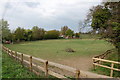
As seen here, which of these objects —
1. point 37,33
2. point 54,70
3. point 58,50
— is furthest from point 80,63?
point 37,33

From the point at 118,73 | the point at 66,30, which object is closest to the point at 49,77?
the point at 118,73

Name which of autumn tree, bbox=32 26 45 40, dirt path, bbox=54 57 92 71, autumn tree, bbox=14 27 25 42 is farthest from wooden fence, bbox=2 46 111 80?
autumn tree, bbox=32 26 45 40

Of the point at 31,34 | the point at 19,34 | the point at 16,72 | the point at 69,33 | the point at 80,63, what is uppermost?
the point at 69,33

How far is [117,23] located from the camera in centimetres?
648

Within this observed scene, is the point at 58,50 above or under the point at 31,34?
under

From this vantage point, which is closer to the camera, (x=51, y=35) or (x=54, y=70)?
(x=54, y=70)

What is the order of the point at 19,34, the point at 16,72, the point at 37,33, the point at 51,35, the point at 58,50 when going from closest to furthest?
the point at 16,72, the point at 58,50, the point at 19,34, the point at 37,33, the point at 51,35

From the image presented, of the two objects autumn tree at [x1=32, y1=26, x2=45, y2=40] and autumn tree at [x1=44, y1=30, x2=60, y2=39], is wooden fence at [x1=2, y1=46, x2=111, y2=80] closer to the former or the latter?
autumn tree at [x1=32, y1=26, x2=45, y2=40]

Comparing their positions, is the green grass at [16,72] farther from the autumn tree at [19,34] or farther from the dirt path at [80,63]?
the autumn tree at [19,34]

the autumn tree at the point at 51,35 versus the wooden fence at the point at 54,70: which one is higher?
the autumn tree at the point at 51,35

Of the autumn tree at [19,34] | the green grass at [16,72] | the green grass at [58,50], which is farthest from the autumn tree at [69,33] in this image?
the green grass at [16,72]

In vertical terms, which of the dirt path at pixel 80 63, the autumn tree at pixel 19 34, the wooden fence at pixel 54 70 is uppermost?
the autumn tree at pixel 19 34

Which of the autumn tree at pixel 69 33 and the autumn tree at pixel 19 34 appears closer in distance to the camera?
the autumn tree at pixel 19 34

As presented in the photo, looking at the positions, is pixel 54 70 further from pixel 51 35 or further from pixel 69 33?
pixel 69 33
